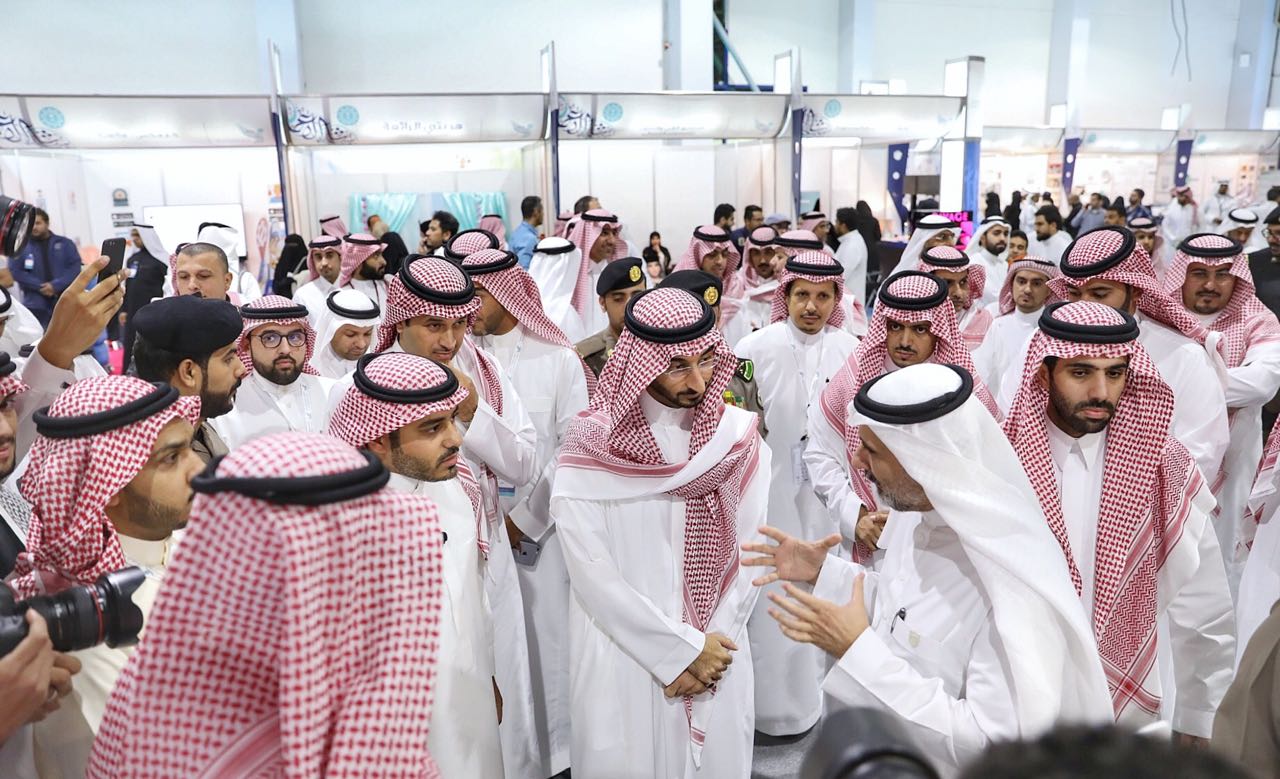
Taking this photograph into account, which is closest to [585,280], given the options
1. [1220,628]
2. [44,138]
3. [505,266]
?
A: [505,266]

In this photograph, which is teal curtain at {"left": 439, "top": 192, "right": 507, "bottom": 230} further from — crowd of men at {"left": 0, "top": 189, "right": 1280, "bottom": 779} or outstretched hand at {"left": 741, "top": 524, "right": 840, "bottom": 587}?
outstretched hand at {"left": 741, "top": 524, "right": 840, "bottom": 587}

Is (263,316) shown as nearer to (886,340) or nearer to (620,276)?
(620,276)

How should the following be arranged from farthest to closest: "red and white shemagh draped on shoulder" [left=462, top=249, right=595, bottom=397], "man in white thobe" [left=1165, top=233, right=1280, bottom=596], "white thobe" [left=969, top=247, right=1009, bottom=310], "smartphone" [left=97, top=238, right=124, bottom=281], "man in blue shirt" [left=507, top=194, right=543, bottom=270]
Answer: "man in blue shirt" [left=507, top=194, right=543, bottom=270], "white thobe" [left=969, top=247, right=1009, bottom=310], "smartphone" [left=97, top=238, right=124, bottom=281], "man in white thobe" [left=1165, top=233, right=1280, bottom=596], "red and white shemagh draped on shoulder" [left=462, top=249, right=595, bottom=397]

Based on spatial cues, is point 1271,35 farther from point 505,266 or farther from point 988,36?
point 505,266

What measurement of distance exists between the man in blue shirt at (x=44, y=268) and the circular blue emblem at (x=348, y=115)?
324cm

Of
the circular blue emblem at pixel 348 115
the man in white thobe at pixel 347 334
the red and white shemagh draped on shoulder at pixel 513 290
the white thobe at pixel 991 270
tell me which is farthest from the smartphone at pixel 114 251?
the white thobe at pixel 991 270

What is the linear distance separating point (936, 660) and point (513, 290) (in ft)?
7.74

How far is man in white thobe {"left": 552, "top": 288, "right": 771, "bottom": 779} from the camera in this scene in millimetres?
2434

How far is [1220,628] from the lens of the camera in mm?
2355

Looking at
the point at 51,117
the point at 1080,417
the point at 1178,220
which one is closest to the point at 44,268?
the point at 51,117

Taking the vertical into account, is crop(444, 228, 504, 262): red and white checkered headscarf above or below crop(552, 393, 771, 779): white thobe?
above

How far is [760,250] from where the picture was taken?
6707mm

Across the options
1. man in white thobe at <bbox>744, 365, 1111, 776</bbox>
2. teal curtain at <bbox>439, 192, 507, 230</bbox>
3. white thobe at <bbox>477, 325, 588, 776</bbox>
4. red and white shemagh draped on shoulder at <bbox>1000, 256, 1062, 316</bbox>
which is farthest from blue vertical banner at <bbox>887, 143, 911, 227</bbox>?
man in white thobe at <bbox>744, 365, 1111, 776</bbox>

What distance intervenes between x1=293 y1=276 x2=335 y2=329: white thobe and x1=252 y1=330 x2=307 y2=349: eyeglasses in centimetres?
147
